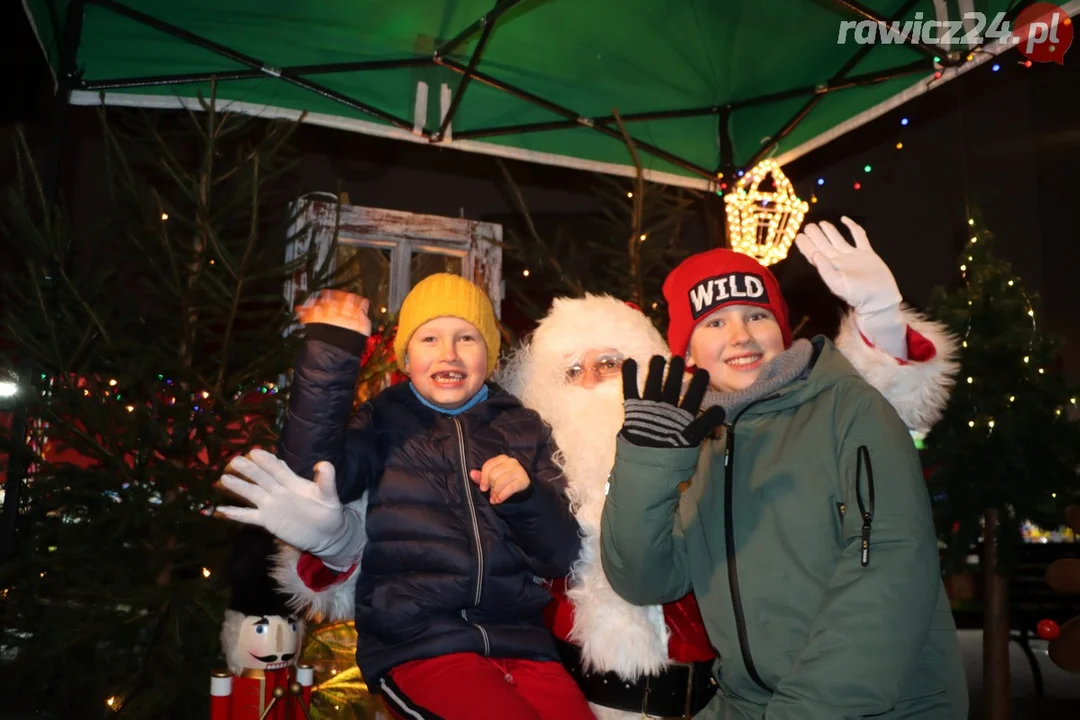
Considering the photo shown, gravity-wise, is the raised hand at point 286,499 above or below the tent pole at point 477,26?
below

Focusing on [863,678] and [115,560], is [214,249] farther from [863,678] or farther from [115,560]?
[863,678]

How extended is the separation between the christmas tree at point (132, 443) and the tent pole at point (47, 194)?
1.4 inches

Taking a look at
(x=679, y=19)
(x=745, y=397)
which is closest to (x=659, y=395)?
(x=745, y=397)

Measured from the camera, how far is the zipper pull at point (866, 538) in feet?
5.39

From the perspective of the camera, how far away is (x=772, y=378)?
6.45 feet

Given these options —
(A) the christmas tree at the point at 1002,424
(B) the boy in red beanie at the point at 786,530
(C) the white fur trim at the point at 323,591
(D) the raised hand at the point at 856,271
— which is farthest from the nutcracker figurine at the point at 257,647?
(A) the christmas tree at the point at 1002,424

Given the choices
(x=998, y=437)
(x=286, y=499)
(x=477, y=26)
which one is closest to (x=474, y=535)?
(x=286, y=499)

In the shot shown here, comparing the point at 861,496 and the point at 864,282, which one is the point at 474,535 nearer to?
the point at 861,496

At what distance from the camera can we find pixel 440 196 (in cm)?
640

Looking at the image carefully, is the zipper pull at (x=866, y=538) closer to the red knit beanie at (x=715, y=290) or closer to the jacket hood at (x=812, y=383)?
the jacket hood at (x=812, y=383)

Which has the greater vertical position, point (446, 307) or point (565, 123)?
point (565, 123)

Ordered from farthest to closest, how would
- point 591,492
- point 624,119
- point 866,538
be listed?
point 624,119, point 591,492, point 866,538

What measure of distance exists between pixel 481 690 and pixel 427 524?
505mm

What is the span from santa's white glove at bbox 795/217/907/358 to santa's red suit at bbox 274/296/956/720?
55 millimetres
